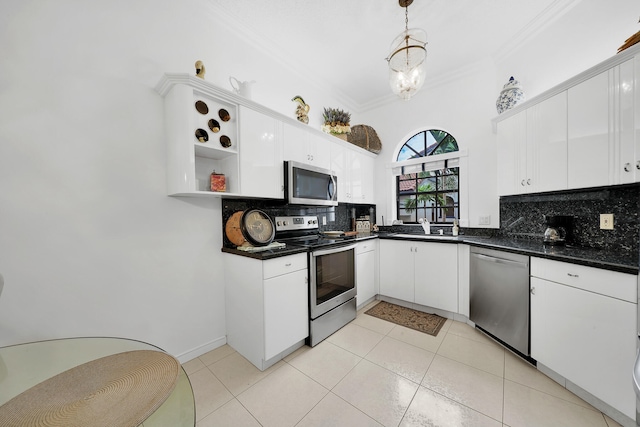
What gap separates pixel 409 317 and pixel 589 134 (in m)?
2.23

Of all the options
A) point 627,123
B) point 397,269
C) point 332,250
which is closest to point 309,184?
point 332,250

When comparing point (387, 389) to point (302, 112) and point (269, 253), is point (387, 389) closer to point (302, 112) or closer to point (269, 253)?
point (269, 253)

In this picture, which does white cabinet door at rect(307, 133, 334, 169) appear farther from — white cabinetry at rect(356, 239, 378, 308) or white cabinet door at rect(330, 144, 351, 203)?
white cabinetry at rect(356, 239, 378, 308)

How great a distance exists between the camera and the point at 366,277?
2.83 m

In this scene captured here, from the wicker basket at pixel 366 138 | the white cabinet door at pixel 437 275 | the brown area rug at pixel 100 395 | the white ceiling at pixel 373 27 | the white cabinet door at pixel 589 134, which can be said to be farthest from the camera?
the wicker basket at pixel 366 138

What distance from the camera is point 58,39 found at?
53.2 inches

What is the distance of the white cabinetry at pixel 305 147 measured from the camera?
228 centimetres

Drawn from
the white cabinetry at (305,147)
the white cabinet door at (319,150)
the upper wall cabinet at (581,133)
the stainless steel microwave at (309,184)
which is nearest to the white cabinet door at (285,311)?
the stainless steel microwave at (309,184)

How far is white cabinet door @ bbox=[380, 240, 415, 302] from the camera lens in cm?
275

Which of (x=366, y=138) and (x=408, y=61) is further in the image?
(x=366, y=138)

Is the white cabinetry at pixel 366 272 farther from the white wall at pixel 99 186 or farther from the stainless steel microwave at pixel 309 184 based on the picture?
the white wall at pixel 99 186

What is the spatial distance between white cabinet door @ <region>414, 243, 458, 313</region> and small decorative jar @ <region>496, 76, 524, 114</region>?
5.07ft

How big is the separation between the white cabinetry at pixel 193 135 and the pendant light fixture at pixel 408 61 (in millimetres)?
1352

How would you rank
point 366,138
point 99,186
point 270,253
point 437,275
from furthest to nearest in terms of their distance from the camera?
point 366,138 → point 437,275 → point 270,253 → point 99,186
